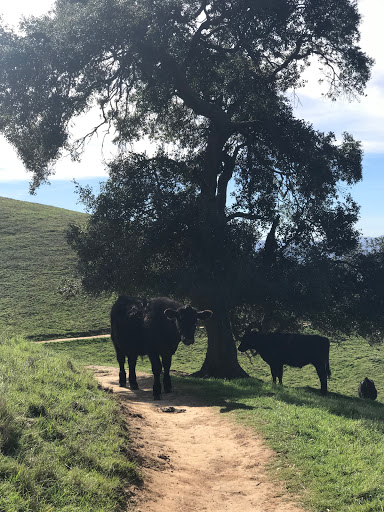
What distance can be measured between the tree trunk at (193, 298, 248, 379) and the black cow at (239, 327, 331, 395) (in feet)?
4.27

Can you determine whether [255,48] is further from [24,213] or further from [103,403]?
[24,213]

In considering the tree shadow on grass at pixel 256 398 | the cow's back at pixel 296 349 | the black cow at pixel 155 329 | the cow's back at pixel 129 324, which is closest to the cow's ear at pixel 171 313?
the black cow at pixel 155 329

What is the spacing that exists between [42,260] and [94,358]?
30.8 meters

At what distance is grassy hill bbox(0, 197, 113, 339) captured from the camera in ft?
136

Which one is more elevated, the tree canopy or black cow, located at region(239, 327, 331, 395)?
the tree canopy

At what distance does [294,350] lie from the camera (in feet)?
72.0

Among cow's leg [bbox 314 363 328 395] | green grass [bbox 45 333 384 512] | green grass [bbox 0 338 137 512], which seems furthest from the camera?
cow's leg [bbox 314 363 328 395]

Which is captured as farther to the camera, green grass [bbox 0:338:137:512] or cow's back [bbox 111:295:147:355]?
cow's back [bbox 111:295:147:355]

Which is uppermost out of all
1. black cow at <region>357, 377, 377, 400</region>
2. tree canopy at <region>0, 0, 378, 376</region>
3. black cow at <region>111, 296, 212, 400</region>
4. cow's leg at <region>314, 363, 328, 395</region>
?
tree canopy at <region>0, 0, 378, 376</region>

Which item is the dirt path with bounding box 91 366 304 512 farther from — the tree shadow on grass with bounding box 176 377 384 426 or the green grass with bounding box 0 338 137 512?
the tree shadow on grass with bounding box 176 377 384 426

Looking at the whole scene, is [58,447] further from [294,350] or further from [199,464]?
[294,350]

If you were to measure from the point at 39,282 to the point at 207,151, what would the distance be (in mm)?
34886

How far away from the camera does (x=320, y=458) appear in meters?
8.71

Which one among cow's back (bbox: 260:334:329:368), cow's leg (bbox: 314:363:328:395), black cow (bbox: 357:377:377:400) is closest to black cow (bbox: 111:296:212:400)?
cow's back (bbox: 260:334:329:368)
